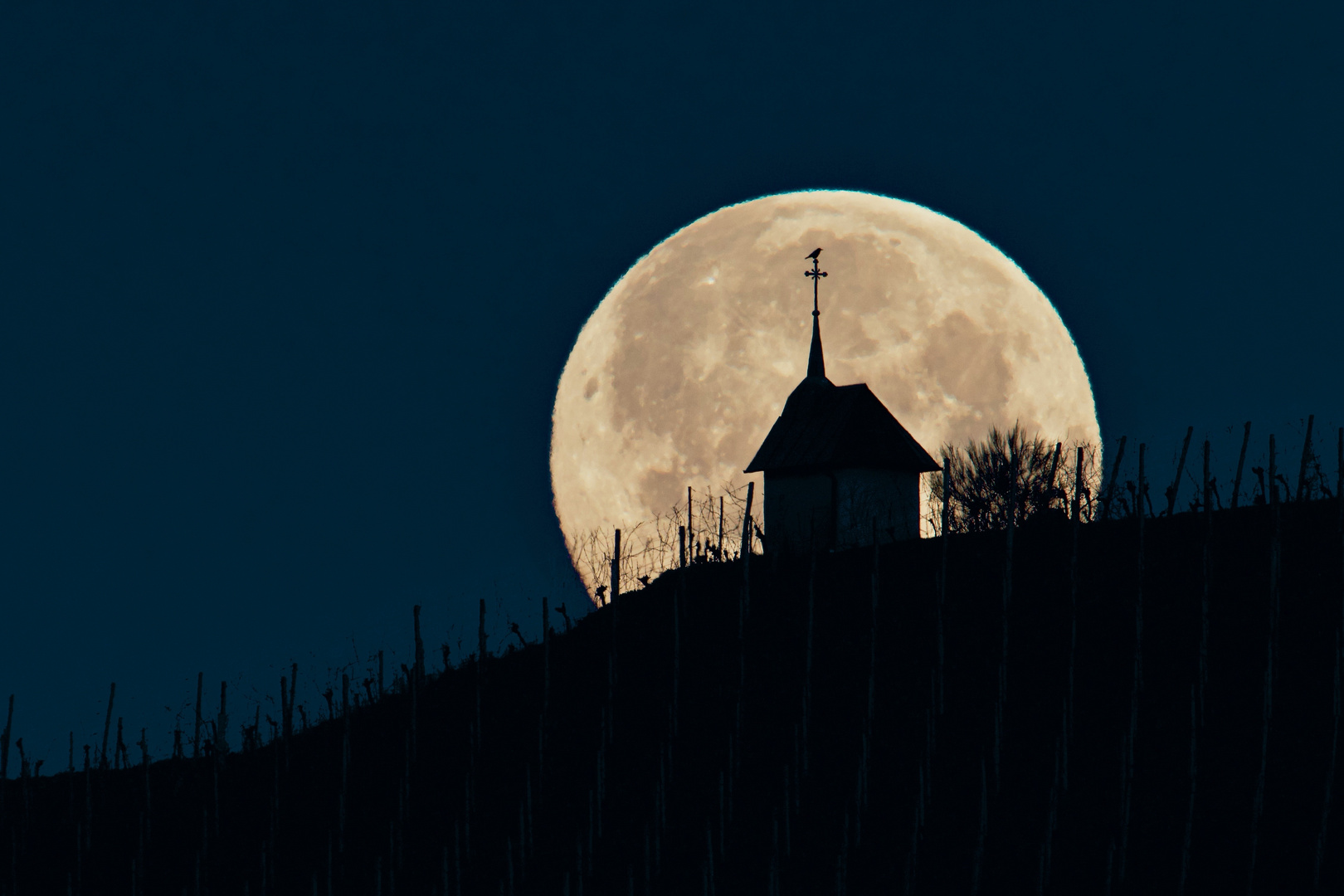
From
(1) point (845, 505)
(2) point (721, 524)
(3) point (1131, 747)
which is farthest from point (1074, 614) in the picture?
(1) point (845, 505)

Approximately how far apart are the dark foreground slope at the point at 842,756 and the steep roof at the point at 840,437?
7.37 metres

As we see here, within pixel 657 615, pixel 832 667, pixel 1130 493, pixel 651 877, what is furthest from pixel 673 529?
pixel 651 877

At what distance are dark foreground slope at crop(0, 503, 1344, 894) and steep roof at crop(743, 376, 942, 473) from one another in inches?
290

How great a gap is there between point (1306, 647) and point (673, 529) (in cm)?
1201

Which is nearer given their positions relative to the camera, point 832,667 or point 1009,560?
point 1009,560

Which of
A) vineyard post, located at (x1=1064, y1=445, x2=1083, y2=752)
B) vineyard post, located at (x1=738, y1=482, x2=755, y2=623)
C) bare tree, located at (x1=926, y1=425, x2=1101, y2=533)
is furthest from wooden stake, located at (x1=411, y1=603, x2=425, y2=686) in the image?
bare tree, located at (x1=926, y1=425, x2=1101, y2=533)

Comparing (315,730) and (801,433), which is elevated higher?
(801,433)

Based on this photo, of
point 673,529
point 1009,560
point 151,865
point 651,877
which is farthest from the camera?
point 673,529

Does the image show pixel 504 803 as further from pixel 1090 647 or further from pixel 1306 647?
pixel 1306 647

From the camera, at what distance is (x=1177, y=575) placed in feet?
58.9

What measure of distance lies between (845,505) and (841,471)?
2.50 ft

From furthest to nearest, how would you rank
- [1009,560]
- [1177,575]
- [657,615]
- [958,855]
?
[657,615] < [1177,575] < [1009,560] < [958,855]

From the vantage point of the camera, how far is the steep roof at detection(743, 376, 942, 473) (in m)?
30.0

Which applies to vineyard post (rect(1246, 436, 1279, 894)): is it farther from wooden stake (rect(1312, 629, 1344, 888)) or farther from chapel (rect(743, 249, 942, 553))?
chapel (rect(743, 249, 942, 553))
